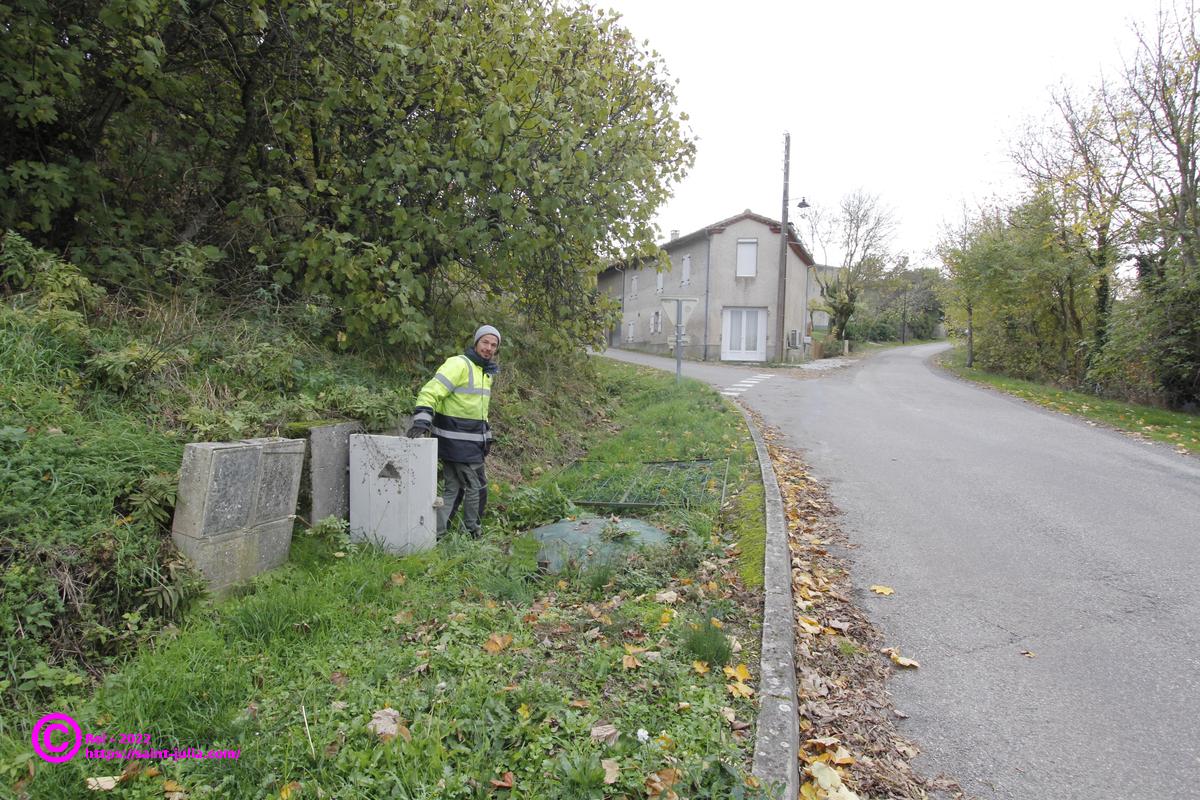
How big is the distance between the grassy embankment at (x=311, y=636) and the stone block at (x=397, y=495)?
0.20 metres

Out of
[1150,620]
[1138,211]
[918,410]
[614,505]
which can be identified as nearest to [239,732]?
[614,505]

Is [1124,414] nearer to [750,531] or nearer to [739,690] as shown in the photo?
[750,531]

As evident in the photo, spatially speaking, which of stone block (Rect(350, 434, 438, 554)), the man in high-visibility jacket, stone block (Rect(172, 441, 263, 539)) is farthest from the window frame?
stone block (Rect(172, 441, 263, 539))

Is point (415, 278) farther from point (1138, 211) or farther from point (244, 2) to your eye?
point (1138, 211)

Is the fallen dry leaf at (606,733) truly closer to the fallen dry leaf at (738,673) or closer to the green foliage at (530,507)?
the fallen dry leaf at (738,673)

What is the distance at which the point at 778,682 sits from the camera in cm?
307

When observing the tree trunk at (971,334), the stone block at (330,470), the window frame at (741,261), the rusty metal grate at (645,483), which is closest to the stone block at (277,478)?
the stone block at (330,470)

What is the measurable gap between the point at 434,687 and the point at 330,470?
238 centimetres

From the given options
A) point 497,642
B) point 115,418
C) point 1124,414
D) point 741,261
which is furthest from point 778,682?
point 741,261

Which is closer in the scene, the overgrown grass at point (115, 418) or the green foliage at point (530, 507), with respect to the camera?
the overgrown grass at point (115, 418)

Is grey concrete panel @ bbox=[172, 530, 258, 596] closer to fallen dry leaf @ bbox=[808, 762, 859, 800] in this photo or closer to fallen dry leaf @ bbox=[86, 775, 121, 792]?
fallen dry leaf @ bbox=[86, 775, 121, 792]

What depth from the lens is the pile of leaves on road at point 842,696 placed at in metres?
2.63

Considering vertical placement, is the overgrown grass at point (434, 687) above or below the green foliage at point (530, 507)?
below

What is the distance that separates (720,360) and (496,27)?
2529cm
